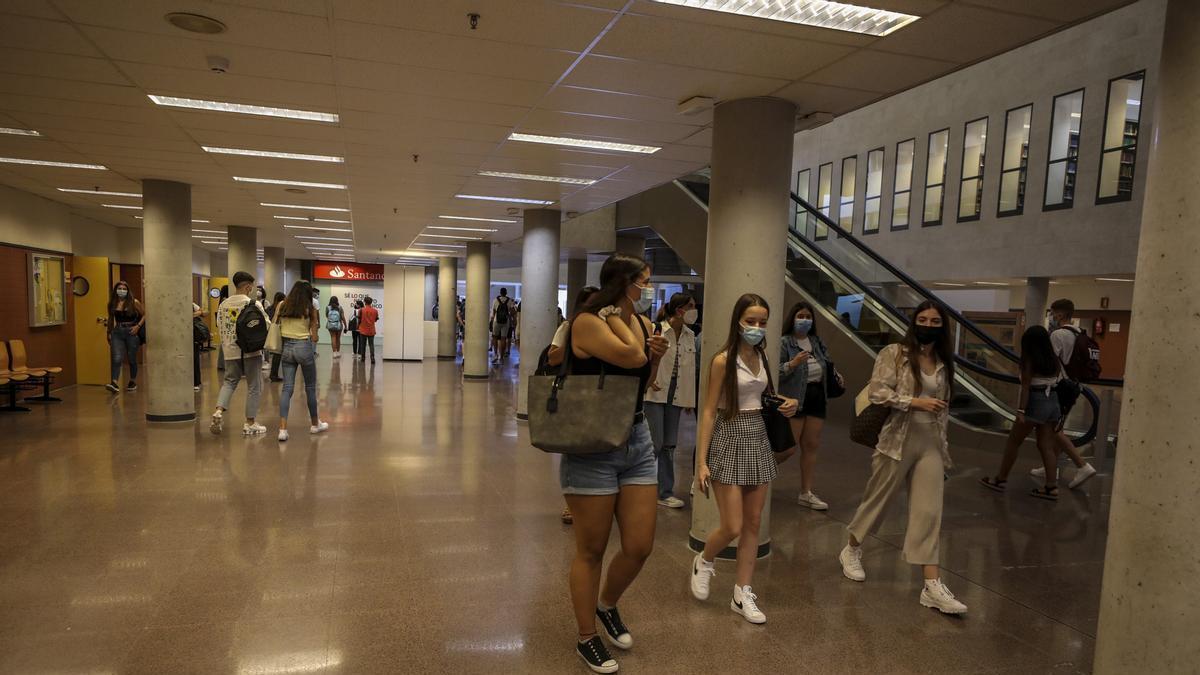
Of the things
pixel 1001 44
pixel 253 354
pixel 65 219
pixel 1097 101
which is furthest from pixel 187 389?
pixel 1097 101

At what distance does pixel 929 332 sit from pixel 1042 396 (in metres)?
3.40

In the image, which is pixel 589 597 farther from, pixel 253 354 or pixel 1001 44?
pixel 253 354

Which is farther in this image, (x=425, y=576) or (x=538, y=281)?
(x=538, y=281)

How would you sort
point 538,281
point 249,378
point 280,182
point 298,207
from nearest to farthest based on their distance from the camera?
point 249,378
point 280,182
point 538,281
point 298,207

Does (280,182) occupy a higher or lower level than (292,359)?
higher

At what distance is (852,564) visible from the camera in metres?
4.35

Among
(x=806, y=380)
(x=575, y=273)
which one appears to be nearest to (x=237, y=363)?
(x=806, y=380)

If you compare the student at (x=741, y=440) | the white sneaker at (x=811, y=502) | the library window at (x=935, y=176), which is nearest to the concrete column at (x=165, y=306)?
the white sneaker at (x=811, y=502)

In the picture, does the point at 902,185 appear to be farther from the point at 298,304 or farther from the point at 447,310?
the point at 298,304

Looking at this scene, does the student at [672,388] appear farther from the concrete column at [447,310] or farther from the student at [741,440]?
the concrete column at [447,310]

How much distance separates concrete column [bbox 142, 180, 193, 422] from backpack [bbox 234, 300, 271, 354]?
134 centimetres

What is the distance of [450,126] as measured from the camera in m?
5.72

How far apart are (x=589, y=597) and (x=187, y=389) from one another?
25.9 ft

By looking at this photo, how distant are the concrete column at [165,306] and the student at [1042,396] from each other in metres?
9.53
